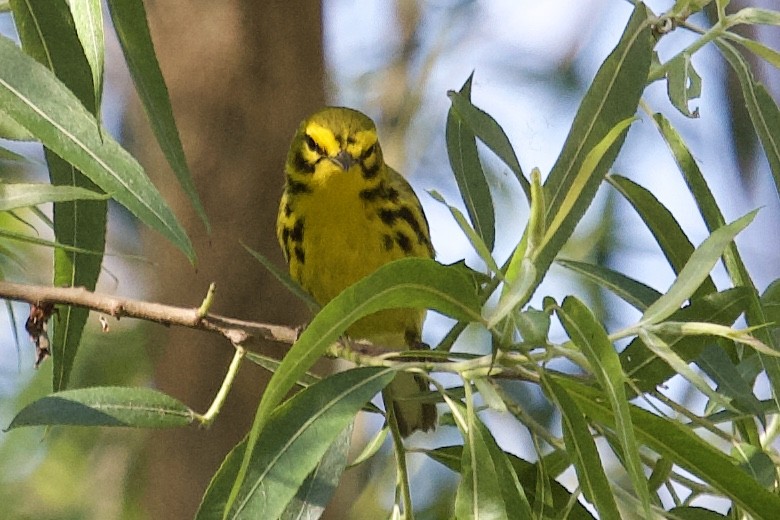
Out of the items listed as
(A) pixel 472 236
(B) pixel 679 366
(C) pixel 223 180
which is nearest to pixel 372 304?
(A) pixel 472 236

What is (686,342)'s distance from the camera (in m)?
0.82

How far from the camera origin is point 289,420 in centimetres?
73

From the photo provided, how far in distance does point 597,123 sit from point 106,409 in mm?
379

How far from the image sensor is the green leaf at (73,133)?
725mm

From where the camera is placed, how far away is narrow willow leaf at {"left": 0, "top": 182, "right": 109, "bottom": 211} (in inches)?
28.1

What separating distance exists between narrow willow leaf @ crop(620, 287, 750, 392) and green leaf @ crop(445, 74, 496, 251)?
0.19 metres

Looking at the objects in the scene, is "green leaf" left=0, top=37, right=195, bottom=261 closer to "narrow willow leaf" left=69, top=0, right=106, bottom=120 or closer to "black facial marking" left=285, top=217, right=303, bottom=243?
"narrow willow leaf" left=69, top=0, right=106, bottom=120

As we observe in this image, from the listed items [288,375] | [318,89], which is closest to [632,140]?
[318,89]

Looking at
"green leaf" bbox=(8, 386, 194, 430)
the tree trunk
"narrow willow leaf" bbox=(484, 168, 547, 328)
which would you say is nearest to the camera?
"narrow willow leaf" bbox=(484, 168, 547, 328)

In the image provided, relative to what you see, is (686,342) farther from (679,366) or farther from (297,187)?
(297,187)

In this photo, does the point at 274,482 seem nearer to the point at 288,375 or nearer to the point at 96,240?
the point at 288,375

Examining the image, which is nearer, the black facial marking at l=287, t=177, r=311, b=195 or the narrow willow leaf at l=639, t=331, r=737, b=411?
the narrow willow leaf at l=639, t=331, r=737, b=411

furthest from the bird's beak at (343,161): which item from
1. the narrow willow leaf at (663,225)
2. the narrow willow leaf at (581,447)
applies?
the narrow willow leaf at (581,447)

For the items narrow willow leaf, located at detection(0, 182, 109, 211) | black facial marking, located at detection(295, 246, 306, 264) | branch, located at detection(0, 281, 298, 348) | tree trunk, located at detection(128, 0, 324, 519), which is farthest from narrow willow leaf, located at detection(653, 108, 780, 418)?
tree trunk, located at detection(128, 0, 324, 519)
